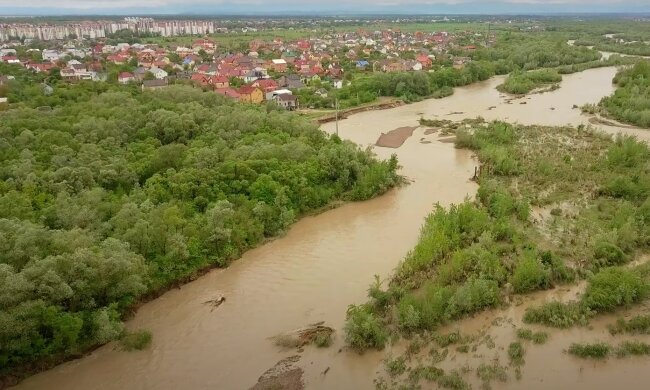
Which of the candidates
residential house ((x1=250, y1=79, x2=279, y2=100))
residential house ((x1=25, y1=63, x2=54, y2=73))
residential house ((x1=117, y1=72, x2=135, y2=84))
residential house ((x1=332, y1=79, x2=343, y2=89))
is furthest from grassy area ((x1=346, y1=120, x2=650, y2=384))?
residential house ((x1=25, y1=63, x2=54, y2=73))

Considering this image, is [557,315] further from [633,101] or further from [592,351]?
[633,101]

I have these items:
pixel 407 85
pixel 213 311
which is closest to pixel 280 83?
pixel 407 85

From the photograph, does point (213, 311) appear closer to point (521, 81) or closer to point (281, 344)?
point (281, 344)

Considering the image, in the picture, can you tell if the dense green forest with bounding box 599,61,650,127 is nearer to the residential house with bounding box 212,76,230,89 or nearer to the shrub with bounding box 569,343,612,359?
the shrub with bounding box 569,343,612,359

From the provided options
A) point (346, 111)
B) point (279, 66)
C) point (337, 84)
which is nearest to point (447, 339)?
point (346, 111)

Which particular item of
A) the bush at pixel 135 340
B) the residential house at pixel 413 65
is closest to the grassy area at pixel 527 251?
the bush at pixel 135 340

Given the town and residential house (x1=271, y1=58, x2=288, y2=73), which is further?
residential house (x1=271, y1=58, x2=288, y2=73)
